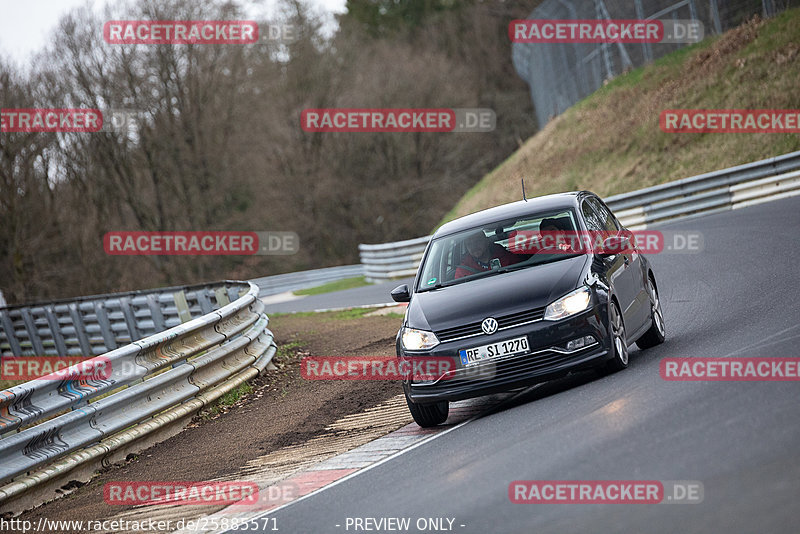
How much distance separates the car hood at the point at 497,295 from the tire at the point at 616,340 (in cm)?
41

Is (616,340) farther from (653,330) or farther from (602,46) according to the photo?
(602,46)

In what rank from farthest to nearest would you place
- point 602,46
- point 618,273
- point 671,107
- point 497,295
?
point 602,46
point 671,107
point 618,273
point 497,295

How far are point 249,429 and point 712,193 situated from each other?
55.7 feet

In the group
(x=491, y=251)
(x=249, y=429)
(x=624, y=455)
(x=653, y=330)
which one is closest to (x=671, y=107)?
(x=653, y=330)

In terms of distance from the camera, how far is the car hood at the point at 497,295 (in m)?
7.95

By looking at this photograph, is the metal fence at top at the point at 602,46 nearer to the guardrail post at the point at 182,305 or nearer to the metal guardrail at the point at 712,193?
the metal guardrail at the point at 712,193

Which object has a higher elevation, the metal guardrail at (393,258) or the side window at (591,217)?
the side window at (591,217)

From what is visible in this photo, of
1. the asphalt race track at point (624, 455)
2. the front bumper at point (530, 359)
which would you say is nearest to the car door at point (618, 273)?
the asphalt race track at point (624, 455)

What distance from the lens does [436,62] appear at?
5959 cm

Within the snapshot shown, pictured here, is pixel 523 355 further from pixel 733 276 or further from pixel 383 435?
pixel 733 276

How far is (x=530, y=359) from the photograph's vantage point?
307 inches

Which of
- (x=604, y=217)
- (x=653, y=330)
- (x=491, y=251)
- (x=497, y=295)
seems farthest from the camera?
(x=604, y=217)

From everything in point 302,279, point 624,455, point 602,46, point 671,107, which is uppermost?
point 602,46

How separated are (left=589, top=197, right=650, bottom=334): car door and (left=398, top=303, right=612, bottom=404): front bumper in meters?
0.98
